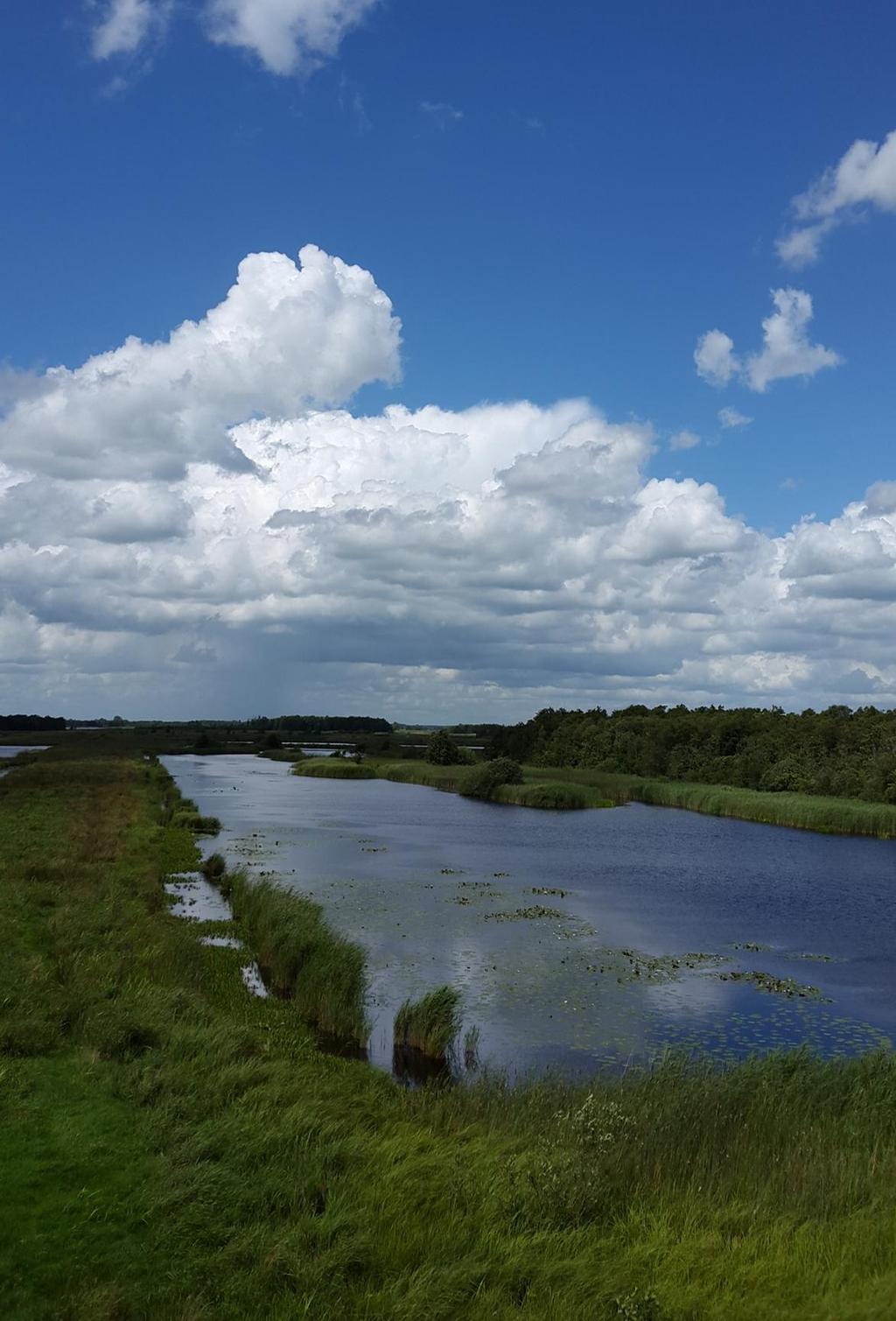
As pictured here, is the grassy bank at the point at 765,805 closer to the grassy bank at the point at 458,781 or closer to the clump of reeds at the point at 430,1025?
the grassy bank at the point at 458,781

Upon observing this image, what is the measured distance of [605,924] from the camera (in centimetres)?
3102

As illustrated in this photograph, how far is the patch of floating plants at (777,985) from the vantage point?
2278cm

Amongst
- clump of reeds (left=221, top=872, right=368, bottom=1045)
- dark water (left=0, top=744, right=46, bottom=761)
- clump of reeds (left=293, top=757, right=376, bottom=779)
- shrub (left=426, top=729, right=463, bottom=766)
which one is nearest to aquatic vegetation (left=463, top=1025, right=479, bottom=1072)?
clump of reeds (left=221, top=872, right=368, bottom=1045)

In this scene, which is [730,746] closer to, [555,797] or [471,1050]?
[555,797]

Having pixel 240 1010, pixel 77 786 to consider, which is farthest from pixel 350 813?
pixel 240 1010

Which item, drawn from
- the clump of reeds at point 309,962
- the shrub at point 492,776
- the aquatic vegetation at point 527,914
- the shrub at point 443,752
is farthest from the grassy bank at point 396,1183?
the shrub at point 443,752

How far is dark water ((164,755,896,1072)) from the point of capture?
783 inches

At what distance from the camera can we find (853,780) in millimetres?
72562

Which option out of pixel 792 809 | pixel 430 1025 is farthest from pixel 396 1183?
pixel 792 809

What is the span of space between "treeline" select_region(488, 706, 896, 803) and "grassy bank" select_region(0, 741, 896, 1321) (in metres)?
61.1

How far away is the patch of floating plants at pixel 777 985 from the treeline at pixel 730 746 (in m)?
47.6

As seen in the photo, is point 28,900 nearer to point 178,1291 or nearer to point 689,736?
point 178,1291

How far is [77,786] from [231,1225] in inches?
2214

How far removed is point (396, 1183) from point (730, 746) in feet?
300
